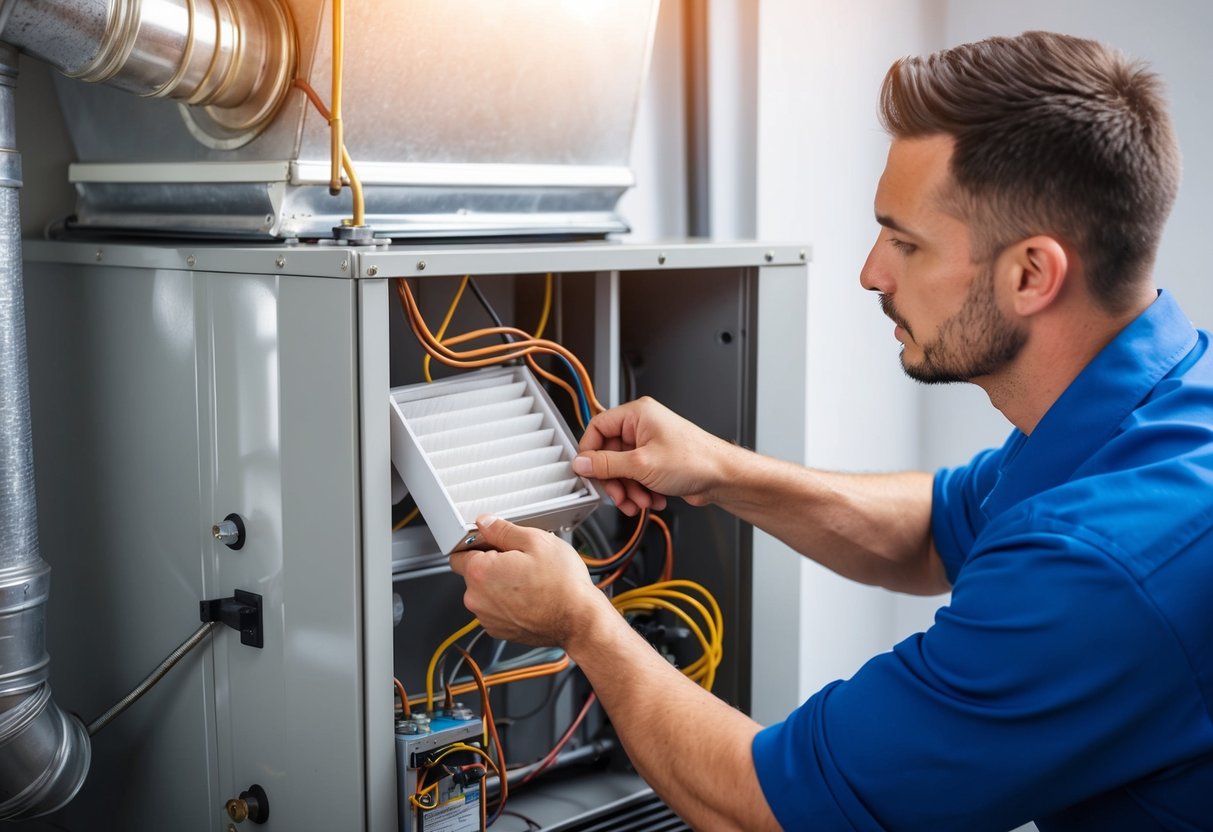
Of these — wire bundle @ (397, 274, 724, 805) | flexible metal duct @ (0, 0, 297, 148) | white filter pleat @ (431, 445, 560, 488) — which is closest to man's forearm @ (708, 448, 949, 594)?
wire bundle @ (397, 274, 724, 805)

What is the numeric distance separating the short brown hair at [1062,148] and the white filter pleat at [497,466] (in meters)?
0.45

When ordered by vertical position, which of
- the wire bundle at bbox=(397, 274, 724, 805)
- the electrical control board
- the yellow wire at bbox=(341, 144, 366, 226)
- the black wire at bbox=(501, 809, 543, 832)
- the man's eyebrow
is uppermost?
the yellow wire at bbox=(341, 144, 366, 226)

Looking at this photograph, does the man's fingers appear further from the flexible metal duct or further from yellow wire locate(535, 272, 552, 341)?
the flexible metal duct

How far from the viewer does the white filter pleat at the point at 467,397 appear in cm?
114

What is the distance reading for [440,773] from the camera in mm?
1140

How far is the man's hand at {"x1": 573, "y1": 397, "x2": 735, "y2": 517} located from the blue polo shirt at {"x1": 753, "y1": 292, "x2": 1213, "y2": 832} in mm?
341

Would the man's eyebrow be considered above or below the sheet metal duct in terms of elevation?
below

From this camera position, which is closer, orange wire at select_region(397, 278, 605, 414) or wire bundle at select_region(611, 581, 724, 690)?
orange wire at select_region(397, 278, 605, 414)

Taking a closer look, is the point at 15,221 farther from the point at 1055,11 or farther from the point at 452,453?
the point at 1055,11

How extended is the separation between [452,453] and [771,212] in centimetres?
100

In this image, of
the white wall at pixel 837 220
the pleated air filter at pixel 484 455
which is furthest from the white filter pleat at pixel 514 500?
the white wall at pixel 837 220

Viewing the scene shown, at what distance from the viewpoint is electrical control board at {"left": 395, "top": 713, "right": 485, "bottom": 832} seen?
1107mm

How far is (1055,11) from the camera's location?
78.5 inches

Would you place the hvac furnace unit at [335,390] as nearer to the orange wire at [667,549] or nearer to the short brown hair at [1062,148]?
the orange wire at [667,549]
